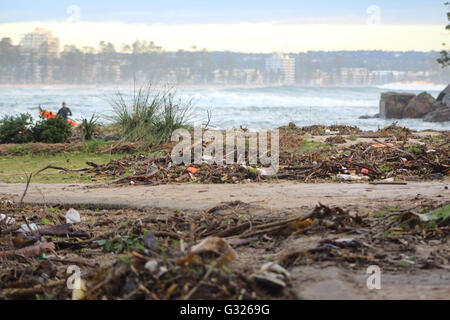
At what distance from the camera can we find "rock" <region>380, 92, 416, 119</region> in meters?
28.2

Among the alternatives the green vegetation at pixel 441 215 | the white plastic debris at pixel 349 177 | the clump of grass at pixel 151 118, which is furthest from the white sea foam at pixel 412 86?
the green vegetation at pixel 441 215

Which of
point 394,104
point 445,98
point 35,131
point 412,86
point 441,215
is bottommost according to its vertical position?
point 35,131

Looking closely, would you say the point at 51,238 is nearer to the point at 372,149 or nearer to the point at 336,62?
the point at 372,149

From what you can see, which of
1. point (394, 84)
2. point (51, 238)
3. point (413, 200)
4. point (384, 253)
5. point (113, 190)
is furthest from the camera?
point (394, 84)

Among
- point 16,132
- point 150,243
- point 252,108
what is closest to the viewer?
point 150,243

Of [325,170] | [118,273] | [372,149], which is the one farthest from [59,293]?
[372,149]

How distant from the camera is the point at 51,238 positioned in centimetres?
396

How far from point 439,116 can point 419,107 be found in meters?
2.20

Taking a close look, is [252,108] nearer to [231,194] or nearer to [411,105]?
[411,105]

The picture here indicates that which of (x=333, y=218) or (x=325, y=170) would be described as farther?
(x=325, y=170)

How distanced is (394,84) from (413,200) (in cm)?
10201

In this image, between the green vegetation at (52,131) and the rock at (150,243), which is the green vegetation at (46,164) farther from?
the rock at (150,243)

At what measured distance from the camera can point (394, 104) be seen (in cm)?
2833

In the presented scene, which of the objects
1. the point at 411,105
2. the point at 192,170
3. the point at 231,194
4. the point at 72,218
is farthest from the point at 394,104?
the point at 72,218
